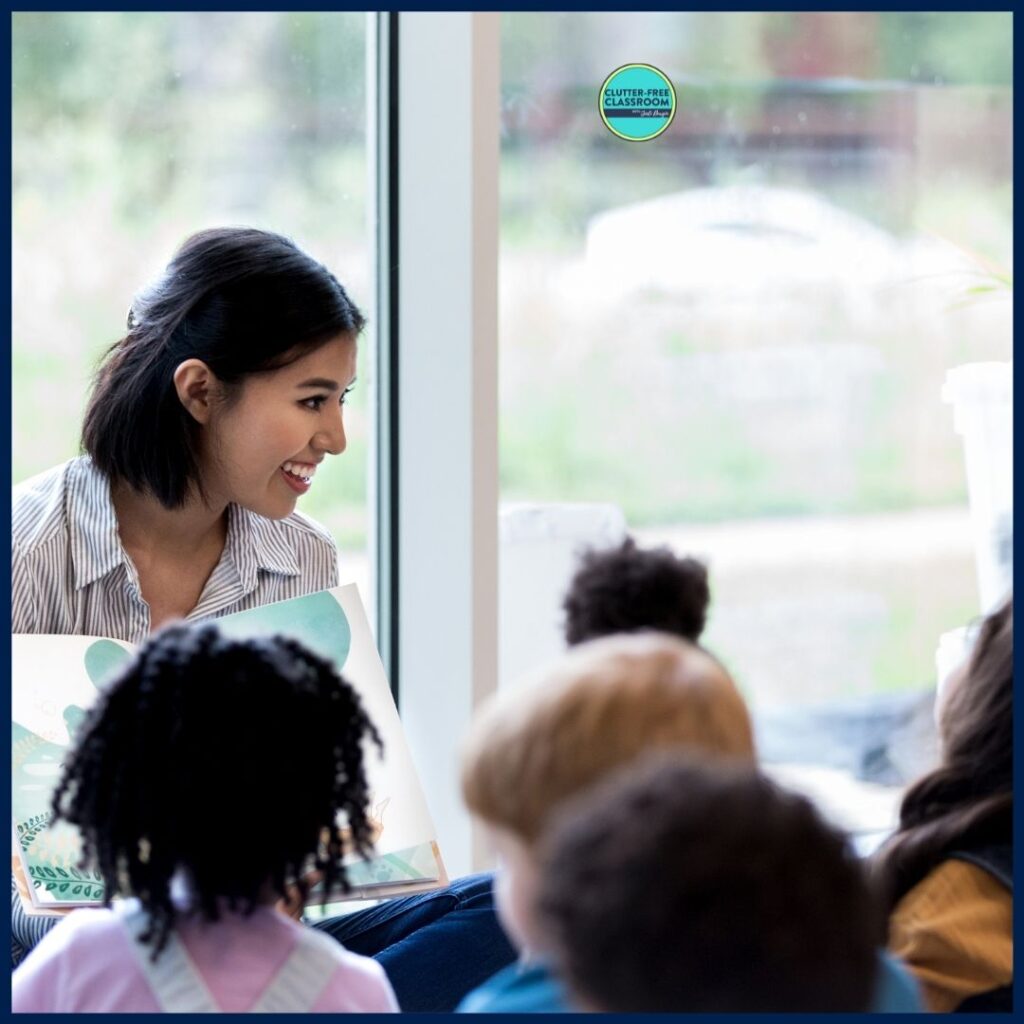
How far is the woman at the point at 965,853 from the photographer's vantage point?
3.05 ft

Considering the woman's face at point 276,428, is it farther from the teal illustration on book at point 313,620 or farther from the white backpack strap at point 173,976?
the white backpack strap at point 173,976

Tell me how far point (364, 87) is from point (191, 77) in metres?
0.24

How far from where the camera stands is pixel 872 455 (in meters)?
2.23

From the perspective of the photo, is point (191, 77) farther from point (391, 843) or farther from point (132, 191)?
point (391, 843)

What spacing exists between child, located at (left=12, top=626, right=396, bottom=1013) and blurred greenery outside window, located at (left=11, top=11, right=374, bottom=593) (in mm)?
1087

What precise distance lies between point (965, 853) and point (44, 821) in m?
0.70

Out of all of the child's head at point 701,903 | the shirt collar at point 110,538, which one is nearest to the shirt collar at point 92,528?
the shirt collar at point 110,538

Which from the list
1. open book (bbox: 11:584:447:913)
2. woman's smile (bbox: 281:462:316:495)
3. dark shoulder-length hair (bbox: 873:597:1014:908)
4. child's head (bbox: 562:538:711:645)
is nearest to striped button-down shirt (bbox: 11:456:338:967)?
woman's smile (bbox: 281:462:316:495)

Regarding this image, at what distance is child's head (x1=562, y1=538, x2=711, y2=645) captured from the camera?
41.2 inches

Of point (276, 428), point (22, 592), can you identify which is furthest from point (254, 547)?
point (22, 592)

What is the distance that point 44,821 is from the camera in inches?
43.3

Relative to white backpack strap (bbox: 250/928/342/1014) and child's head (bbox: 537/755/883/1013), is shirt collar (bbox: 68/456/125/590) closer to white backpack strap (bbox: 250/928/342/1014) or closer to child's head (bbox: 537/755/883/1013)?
white backpack strap (bbox: 250/928/342/1014)

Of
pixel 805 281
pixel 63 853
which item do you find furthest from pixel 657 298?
pixel 63 853

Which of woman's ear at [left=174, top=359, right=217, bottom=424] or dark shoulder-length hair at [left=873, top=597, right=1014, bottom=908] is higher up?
woman's ear at [left=174, top=359, right=217, bottom=424]
